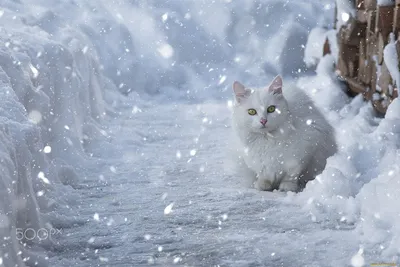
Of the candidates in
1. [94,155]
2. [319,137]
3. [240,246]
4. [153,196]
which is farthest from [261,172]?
[94,155]

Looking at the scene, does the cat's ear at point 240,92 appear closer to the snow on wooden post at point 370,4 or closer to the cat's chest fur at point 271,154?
the cat's chest fur at point 271,154

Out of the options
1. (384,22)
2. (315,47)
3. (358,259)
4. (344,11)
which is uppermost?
(315,47)

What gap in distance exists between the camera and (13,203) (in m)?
2.86

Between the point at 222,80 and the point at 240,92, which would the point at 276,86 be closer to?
the point at 240,92

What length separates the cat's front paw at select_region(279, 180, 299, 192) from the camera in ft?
14.1

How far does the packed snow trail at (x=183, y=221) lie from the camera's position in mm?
3117

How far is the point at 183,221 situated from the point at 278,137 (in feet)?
3.78

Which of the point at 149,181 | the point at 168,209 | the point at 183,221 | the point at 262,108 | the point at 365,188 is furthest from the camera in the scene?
the point at 149,181

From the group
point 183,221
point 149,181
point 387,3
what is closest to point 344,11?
point 387,3

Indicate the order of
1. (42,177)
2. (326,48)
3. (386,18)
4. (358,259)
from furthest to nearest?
(326,48) → (386,18) → (42,177) → (358,259)

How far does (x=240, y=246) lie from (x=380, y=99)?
3381mm

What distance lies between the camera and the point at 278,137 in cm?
442

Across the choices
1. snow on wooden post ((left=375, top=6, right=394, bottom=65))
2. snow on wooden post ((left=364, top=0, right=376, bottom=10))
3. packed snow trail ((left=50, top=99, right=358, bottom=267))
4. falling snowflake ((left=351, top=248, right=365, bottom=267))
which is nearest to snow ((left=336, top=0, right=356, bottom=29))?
snow on wooden post ((left=364, top=0, right=376, bottom=10))

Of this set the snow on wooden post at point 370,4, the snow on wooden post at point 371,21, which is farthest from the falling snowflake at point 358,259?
the snow on wooden post at point 370,4
